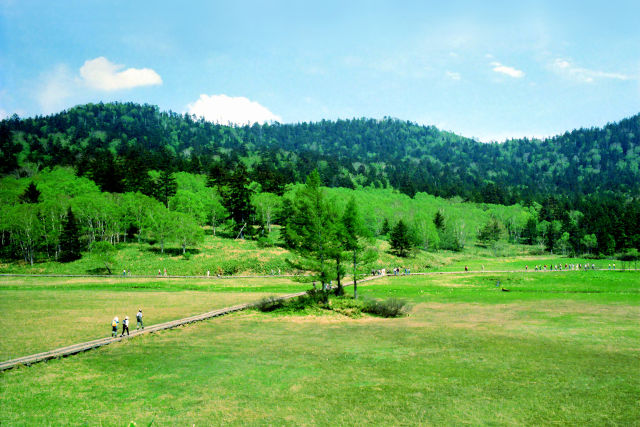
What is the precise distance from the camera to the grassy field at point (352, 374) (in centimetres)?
1711

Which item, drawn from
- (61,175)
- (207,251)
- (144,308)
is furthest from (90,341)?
(61,175)

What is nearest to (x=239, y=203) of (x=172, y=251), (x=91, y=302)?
(x=172, y=251)

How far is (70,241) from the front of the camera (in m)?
85.1

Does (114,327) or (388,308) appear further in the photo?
(388,308)

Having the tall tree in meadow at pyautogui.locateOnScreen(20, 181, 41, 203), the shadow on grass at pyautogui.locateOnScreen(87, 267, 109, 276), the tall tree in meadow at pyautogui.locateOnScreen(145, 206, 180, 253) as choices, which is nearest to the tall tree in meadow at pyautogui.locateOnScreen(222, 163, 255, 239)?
the tall tree in meadow at pyautogui.locateOnScreen(145, 206, 180, 253)

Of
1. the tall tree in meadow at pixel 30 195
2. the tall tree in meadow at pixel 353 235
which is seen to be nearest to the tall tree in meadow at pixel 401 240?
the tall tree in meadow at pixel 353 235

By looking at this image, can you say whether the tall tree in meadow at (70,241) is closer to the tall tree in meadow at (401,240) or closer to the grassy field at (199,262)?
the grassy field at (199,262)

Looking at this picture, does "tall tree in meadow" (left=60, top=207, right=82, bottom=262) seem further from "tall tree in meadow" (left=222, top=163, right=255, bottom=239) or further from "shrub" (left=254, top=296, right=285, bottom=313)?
"shrub" (left=254, top=296, right=285, bottom=313)

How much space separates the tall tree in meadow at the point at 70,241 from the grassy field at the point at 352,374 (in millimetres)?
52058

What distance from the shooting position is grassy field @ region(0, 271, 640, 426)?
1711 cm

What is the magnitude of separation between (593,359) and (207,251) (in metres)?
78.3

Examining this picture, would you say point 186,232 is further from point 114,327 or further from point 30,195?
point 114,327

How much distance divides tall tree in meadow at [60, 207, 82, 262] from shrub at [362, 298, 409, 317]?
69.9 meters

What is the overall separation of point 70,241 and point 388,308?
73.9 metres
